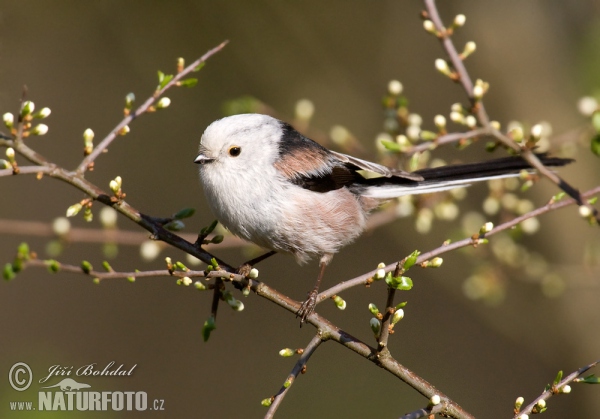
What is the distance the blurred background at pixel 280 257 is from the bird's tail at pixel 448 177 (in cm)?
96

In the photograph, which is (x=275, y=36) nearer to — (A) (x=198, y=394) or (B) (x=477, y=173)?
(B) (x=477, y=173)

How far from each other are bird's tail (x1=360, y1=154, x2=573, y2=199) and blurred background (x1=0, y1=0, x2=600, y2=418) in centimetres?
96

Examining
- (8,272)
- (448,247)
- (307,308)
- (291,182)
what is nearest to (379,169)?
(291,182)

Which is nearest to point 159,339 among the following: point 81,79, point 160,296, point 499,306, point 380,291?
point 160,296

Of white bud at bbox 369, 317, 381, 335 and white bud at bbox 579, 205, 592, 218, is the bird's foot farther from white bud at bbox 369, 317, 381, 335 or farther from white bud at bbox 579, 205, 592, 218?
white bud at bbox 579, 205, 592, 218

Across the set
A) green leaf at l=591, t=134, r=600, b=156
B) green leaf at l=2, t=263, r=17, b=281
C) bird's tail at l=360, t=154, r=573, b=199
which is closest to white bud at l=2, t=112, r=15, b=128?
green leaf at l=2, t=263, r=17, b=281

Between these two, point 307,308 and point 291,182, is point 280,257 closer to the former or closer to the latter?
point 291,182

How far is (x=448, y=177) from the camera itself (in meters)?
3.41

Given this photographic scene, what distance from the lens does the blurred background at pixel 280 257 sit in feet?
16.2

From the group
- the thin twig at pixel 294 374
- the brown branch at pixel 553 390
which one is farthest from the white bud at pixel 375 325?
the brown branch at pixel 553 390

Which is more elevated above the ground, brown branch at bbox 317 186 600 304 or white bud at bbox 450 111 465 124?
white bud at bbox 450 111 465 124

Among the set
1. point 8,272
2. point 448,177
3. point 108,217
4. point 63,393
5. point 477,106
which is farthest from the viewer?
point 448,177

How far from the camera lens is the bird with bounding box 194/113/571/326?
121 inches

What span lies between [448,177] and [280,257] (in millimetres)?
3690
